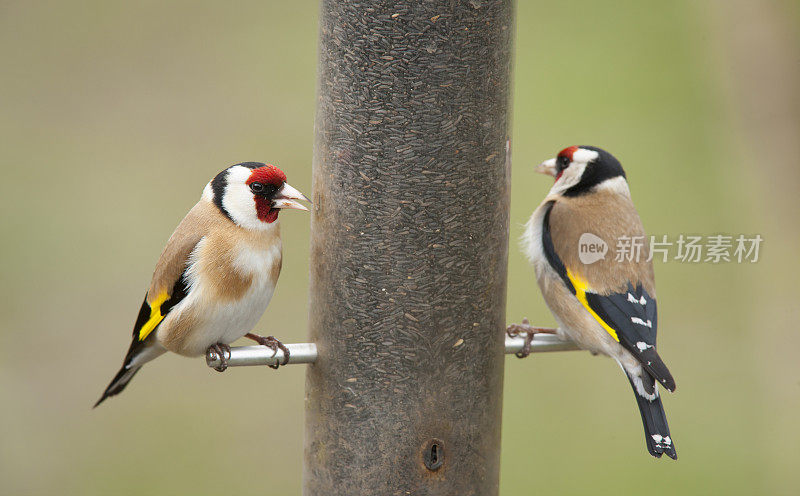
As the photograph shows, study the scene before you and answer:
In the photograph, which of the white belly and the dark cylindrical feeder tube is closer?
the dark cylindrical feeder tube

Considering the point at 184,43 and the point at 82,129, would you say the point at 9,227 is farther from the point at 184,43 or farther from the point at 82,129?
the point at 184,43

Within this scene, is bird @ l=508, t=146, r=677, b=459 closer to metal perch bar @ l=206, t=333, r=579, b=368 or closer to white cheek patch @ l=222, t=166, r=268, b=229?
metal perch bar @ l=206, t=333, r=579, b=368

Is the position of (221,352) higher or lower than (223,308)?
lower

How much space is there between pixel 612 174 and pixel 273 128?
15.3 feet

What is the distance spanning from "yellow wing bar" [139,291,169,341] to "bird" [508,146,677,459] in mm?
1599

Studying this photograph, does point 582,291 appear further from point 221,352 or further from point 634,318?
point 221,352

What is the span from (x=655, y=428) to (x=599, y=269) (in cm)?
82

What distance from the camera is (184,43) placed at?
10328 millimetres

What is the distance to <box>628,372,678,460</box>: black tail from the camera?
442 centimetres

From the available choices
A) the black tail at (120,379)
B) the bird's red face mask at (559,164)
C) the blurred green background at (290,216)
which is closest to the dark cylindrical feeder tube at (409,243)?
the black tail at (120,379)

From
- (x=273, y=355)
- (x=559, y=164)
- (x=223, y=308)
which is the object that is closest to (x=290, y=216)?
(x=559, y=164)

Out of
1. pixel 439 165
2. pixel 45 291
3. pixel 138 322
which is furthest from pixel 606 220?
pixel 45 291

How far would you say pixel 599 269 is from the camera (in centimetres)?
498

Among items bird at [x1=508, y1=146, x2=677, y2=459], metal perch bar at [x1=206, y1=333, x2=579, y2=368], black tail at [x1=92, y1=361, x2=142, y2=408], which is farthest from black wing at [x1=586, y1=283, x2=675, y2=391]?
black tail at [x1=92, y1=361, x2=142, y2=408]
